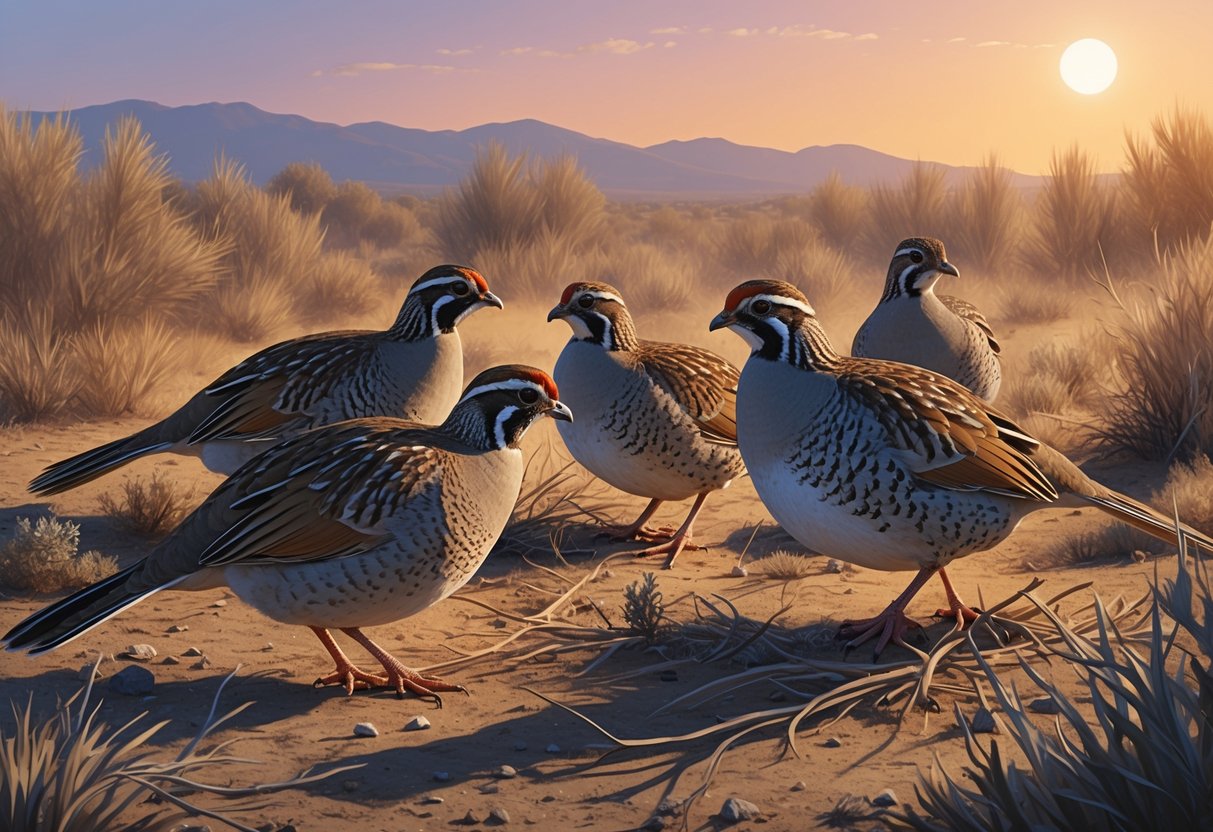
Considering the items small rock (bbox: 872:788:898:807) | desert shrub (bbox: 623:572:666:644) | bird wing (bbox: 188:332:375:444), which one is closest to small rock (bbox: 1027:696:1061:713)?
small rock (bbox: 872:788:898:807)

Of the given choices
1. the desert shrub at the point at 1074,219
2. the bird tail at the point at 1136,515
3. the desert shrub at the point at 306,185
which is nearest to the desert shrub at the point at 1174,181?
the desert shrub at the point at 1074,219

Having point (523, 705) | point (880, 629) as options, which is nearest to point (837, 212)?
point (880, 629)

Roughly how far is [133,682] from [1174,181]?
15530 millimetres

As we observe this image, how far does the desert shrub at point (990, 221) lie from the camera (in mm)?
21000

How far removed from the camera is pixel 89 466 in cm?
731

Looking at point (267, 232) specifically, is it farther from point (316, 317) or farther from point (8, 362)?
point (8, 362)

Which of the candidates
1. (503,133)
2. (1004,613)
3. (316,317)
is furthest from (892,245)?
(503,133)

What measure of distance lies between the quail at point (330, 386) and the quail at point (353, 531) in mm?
1502

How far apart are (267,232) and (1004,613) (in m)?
14.5

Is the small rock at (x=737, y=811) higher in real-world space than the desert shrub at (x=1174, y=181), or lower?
lower

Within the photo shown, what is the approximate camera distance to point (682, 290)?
63.9ft

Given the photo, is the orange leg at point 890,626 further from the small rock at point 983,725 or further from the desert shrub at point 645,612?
the desert shrub at point 645,612

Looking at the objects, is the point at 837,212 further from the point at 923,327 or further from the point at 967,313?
the point at 923,327

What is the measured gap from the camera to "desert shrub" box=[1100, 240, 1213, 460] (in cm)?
855
